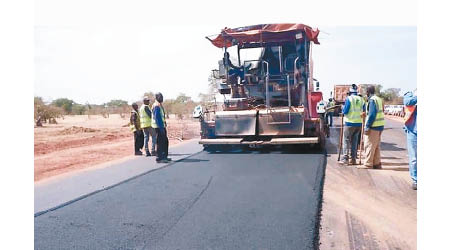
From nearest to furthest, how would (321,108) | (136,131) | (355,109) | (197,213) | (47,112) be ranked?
1. (197,213)
2. (355,109)
3. (321,108)
4. (136,131)
5. (47,112)

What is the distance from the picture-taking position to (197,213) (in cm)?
330

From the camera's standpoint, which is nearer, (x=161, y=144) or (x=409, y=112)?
(x=409, y=112)

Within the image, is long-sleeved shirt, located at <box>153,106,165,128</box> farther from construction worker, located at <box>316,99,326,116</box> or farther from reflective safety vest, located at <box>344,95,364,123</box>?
reflective safety vest, located at <box>344,95,364,123</box>

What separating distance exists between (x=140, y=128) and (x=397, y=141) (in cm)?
599

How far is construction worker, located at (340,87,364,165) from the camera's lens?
573cm

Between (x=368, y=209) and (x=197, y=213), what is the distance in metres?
1.58

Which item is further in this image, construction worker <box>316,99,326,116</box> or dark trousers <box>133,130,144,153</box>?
dark trousers <box>133,130,144,153</box>

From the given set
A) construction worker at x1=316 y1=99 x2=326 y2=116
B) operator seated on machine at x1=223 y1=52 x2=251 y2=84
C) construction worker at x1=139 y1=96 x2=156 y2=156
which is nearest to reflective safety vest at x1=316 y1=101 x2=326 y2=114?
construction worker at x1=316 y1=99 x2=326 y2=116

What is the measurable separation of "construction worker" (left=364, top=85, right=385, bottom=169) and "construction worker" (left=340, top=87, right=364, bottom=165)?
385 mm

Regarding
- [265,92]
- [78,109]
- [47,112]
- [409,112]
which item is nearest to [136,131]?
[265,92]

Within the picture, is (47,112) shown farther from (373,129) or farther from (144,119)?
(373,129)
